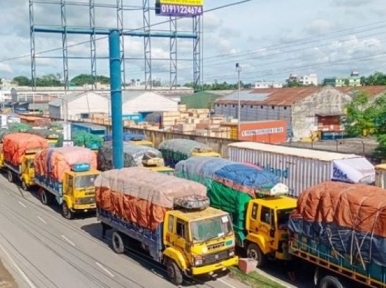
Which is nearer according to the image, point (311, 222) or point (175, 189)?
point (311, 222)

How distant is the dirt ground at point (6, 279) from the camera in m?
13.2

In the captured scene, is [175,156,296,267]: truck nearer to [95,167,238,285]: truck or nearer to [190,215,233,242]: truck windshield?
[95,167,238,285]: truck

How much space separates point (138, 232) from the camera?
15273mm

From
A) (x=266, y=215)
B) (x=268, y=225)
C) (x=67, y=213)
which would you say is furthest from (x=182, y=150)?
(x=268, y=225)

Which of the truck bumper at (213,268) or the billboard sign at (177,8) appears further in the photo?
the billboard sign at (177,8)

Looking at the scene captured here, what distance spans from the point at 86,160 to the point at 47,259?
8.31 meters

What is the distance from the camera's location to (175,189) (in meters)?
14.4

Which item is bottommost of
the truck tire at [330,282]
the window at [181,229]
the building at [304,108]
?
the truck tire at [330,282]

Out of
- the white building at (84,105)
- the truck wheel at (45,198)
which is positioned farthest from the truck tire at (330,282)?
the white building at (84,105)

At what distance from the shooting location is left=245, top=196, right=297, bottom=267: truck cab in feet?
47.1

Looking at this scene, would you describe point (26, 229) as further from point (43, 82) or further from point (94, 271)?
point (43, 82)

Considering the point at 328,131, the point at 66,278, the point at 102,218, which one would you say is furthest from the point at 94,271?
the point at 328,131

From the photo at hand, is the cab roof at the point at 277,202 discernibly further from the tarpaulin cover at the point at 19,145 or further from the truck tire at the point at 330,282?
the tarpaulin cover at the point at 19,145

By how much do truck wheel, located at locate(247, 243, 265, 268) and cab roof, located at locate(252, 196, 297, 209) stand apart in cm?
147
